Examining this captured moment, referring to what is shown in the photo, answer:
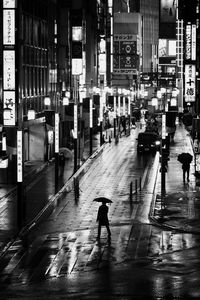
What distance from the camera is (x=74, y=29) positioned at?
8631 cm

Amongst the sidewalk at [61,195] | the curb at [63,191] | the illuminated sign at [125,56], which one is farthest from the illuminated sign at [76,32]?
the illuminated sign at [125,56]

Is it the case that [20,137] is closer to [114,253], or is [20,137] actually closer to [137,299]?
[114,253]

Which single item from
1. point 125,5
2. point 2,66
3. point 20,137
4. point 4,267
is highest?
point 125,5

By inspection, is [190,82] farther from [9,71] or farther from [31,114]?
[9,71]

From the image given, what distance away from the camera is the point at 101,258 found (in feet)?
99.9

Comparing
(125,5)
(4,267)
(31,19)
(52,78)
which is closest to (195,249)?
(4,267)

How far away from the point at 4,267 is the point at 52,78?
44.7 m

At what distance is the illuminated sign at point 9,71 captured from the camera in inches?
1838

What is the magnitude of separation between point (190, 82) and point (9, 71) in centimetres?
5611

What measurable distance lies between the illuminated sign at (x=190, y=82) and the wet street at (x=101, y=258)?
185 feet

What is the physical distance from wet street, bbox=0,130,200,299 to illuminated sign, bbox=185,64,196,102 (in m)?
56.3

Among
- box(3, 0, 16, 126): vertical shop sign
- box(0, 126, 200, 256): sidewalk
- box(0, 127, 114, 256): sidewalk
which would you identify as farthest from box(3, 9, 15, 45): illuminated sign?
box(0, 126, 200, 256): sidewalk

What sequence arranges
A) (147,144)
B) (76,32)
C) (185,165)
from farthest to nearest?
(76,32), (147,144), (185,165)

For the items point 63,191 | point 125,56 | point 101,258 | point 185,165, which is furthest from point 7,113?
point 125,56
